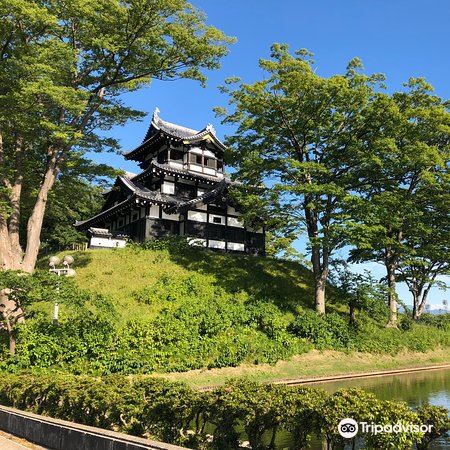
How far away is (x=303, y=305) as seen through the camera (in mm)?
26172

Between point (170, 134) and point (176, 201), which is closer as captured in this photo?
point (176, 201)

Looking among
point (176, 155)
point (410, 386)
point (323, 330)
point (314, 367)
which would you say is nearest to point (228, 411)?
point (410, 386)

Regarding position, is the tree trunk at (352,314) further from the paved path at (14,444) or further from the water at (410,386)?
the paved path at (14,444)

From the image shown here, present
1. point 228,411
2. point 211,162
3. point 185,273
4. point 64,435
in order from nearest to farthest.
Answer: point 228,411 < point 64,435 < point 185,273 < point 211,162

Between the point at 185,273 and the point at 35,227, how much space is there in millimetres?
10644

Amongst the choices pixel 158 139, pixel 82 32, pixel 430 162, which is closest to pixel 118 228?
pixel 158 139

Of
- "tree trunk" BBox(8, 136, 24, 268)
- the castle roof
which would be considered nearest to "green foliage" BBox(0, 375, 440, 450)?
"tree trunk" BBox(8, 136, 24, 268)

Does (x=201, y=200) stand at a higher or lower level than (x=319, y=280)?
higher

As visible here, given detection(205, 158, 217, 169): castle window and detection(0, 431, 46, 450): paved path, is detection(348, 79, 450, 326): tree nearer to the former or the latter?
detection(205, 158, 217, 169): castle window

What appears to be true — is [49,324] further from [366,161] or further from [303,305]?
[366,161]

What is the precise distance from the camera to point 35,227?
18.0 m

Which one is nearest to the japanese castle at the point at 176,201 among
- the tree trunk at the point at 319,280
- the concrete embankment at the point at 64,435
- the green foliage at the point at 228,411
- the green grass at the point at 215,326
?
the green grass at the point at 215,326

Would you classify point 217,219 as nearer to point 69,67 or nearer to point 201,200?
point 201,200

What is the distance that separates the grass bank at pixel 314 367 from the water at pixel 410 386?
152 cm
